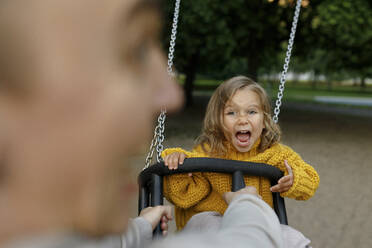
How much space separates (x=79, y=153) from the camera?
47 cm

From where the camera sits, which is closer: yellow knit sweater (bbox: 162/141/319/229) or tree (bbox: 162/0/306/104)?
yellow knit sweater (bbox: 162/141/319/229)

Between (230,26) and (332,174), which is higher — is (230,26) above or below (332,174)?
above

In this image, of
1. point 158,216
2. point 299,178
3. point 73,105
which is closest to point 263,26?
point 299,178

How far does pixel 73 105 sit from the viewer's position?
0.46 meters

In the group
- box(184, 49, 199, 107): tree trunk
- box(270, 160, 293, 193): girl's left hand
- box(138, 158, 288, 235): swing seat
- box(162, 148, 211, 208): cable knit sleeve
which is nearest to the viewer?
box(138, 158, 288, 235): swing seat

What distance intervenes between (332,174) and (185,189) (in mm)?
4893

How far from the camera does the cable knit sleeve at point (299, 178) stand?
1.96 m

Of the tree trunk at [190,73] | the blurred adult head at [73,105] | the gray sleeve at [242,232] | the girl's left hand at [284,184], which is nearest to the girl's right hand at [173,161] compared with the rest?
the girl's left hand at [284,184]

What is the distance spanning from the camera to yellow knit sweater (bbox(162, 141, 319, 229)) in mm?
2000

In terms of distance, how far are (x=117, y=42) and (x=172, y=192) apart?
156 cm

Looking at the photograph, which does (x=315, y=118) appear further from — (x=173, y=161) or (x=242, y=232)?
(x=242, y=232)

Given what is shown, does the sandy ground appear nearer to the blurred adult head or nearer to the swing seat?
the swing seat

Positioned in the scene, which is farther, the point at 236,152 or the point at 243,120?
the point at 236,152

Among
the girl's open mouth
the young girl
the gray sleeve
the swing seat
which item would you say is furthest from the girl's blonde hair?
the gray sleeve
